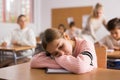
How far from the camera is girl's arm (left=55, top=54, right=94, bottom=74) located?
129cm

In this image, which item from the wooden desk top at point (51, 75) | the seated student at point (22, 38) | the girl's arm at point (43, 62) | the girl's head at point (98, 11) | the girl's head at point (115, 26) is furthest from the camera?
the seated student at point (22, 38)

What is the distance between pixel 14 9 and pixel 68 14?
5.14 feet

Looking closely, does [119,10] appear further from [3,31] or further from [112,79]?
[112,79]

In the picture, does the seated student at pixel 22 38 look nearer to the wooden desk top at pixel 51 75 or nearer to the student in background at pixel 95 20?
the student in background at pixel 95 20

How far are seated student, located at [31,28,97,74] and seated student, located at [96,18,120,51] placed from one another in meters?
1.42

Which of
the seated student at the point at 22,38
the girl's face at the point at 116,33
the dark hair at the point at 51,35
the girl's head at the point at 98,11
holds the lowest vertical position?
the seated student at the point at 22,38

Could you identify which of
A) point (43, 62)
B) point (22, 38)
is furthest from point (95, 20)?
point (43, 62)

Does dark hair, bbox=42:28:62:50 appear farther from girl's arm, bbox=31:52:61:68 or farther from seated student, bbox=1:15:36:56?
seated student, bbox=1:15:36:56

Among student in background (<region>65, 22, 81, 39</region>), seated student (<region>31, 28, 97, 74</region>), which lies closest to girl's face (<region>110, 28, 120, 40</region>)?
seated student (<region>31, 28, 97, 74</region>)

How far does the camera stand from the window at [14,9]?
5.48m

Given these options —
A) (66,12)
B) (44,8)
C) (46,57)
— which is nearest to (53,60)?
(46,57)

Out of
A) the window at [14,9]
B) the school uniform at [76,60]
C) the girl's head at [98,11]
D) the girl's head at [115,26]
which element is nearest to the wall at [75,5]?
the window at [14,9]

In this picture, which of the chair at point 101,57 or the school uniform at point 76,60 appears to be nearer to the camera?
the school uniform at point 76,60

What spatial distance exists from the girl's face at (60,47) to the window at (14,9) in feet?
14.1
